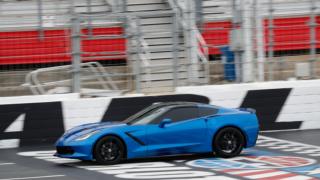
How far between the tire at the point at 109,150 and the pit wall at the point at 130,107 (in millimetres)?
3748

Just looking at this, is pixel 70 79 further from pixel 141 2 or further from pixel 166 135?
pixel 141 2

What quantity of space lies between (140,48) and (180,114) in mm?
4205

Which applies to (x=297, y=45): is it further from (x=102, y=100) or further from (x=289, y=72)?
(x=102, y=100)

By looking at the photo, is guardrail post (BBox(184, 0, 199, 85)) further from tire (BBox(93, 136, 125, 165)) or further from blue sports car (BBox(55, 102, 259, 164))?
tire (BBox(93, 136, 125, 165))

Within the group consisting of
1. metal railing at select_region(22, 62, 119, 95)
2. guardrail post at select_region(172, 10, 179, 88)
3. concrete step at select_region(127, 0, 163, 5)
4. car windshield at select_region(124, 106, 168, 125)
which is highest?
→ concrete step at select_region(127, 0, 163, 5)

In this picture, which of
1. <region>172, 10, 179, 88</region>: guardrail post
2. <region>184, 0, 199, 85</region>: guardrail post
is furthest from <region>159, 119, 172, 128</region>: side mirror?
<region>184, 0, 199, 85</region>: guardrail post

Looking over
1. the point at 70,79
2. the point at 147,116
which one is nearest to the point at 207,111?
the point at 147,116

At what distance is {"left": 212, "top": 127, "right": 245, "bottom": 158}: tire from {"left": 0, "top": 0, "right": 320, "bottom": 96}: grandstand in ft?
13.0

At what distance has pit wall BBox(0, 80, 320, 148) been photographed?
15.4 meters

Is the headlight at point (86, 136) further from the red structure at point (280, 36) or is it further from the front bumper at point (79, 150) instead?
the red structure at point (280, 36)

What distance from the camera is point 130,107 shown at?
16062 millimetres

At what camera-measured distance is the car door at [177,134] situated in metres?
12.3

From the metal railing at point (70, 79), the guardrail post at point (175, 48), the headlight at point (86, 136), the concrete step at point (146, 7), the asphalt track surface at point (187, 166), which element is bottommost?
the asphalt track surface at point (187, 166)

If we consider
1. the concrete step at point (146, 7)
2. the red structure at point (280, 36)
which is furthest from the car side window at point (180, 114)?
the concrete step at point (146, 7)
